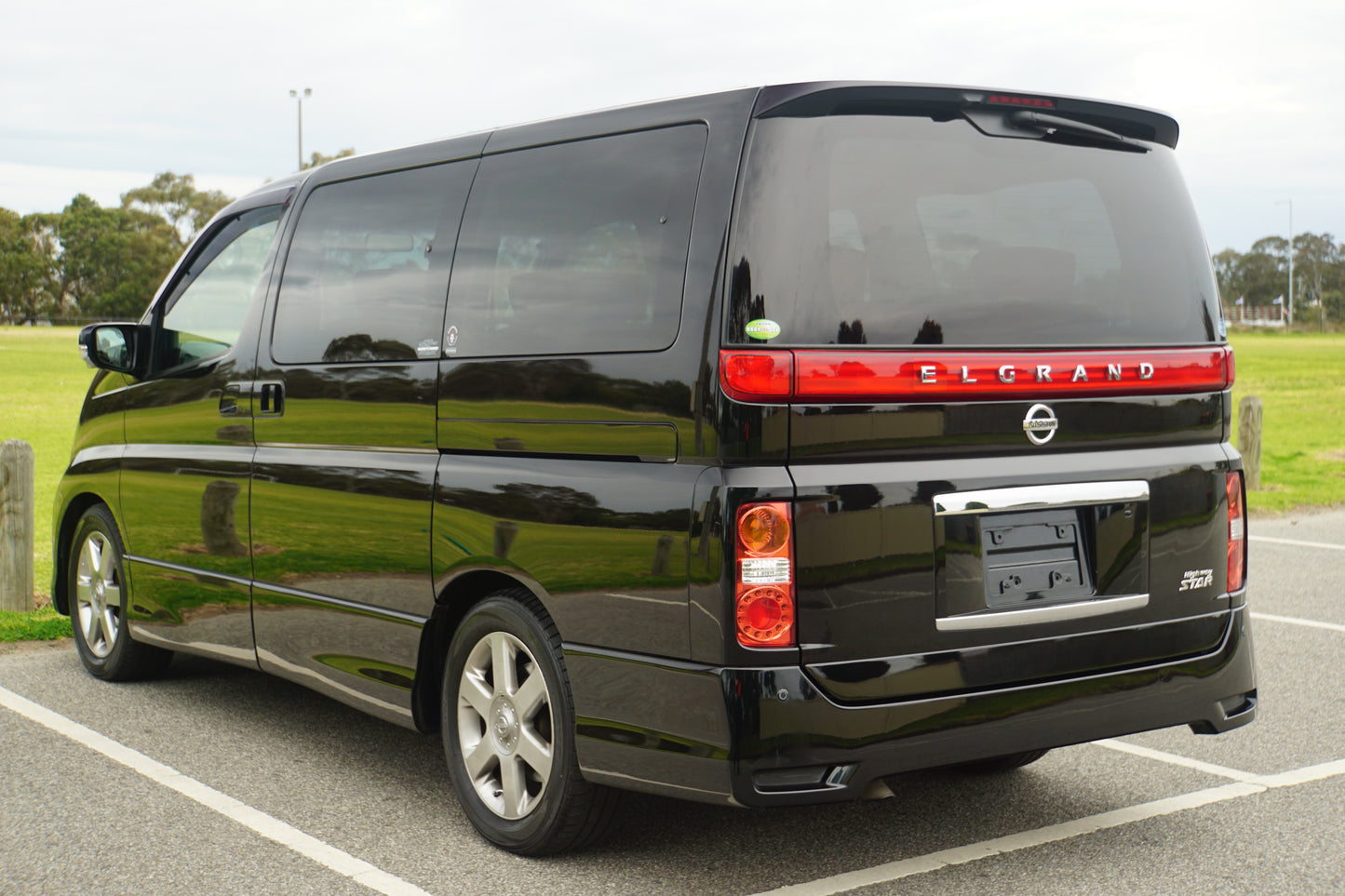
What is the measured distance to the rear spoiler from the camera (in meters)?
3.54

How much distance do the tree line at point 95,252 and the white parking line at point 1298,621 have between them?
9947 centimetres

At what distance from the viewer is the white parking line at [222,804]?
12.7ft

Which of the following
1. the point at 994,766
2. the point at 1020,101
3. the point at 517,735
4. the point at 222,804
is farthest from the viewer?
the point at 994,766

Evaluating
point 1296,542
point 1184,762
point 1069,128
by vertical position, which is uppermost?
point 1069,128

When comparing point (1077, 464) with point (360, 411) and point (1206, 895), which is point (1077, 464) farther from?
point (360, 411)

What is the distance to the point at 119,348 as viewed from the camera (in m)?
5.87

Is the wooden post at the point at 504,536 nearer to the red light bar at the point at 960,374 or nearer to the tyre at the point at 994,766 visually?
the red light bar at the point at 960,374

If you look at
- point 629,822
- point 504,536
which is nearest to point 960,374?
point 504,536

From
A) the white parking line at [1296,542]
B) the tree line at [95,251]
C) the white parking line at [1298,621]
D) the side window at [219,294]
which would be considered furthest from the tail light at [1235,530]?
the tree line at [95,251]

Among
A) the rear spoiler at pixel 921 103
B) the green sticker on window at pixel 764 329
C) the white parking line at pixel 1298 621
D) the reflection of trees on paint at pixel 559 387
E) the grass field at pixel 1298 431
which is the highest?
the rear spoiler at pixel 921 103

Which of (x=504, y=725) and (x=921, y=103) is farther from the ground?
(x=921, y=103)

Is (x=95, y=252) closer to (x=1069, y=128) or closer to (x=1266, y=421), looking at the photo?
(x=1266, y=421)

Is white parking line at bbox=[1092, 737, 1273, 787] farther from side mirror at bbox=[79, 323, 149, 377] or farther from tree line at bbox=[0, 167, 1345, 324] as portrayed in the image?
tree line at bbox=[0, 167, 1345, 324]

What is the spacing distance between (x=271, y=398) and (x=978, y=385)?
2.70 meters
